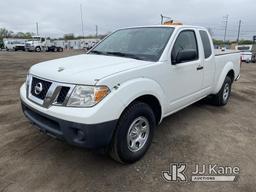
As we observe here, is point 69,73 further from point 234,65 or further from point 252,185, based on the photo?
point 234,65

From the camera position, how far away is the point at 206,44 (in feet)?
15.0

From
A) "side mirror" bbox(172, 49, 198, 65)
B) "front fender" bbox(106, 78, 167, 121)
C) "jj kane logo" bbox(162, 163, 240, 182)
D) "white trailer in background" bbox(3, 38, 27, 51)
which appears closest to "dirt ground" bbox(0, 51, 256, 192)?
"jj kane logo" bbox(162, 163, 240, 182)

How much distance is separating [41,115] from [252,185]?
265 cm

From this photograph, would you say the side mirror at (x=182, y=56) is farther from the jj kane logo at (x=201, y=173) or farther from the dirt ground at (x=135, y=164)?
the jj kane logo at (x=201, y=173)

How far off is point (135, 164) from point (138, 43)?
189 centimetres

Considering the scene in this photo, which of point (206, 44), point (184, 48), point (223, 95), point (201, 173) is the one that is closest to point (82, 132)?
point (201, 173)

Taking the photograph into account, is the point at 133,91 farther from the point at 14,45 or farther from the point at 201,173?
the point at 14,45

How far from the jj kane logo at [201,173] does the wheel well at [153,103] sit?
A: 0.73 meters

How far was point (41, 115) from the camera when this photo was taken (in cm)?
278

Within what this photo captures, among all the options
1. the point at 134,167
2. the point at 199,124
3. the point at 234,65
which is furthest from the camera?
the point at 234,65

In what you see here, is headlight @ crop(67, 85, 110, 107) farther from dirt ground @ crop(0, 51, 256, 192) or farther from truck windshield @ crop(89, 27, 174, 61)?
truck windshield @ crop(89, 27, 174, 61)

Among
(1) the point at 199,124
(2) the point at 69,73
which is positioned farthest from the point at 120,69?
(1) the point at 199,124

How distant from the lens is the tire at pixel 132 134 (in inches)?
107

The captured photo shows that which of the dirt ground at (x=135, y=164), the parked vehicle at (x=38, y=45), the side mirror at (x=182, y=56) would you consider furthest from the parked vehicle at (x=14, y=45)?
the side mirror at (x=182, y=56)
